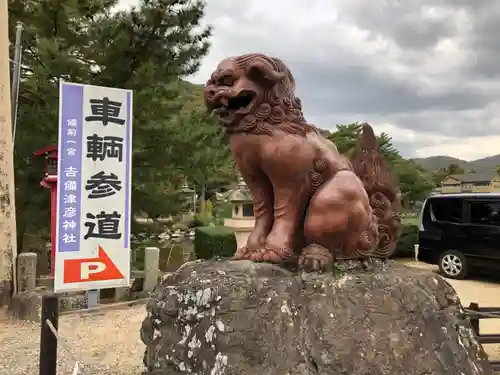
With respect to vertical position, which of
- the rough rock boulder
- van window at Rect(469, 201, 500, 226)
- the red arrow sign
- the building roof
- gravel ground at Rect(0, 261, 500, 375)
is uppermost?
the building roof

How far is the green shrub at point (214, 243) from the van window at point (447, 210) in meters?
4.64

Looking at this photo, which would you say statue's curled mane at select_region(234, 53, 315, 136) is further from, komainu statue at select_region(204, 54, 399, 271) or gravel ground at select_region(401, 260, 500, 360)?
gravel ground at select_region(401, 260, 500, 360)

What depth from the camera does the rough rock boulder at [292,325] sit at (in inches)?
80.1

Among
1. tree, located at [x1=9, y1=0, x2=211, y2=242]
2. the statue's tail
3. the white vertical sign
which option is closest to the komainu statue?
the statue's tail

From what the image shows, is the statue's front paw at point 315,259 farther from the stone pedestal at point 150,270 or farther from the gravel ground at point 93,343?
the stone pedestal at point 150,270

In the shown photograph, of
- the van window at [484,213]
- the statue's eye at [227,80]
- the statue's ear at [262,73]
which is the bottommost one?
the van window at [484,213]

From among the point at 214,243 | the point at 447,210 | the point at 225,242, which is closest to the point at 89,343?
the point at 447,210

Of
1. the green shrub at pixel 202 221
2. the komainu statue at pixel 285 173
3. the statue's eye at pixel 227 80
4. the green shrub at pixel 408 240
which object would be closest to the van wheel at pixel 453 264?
the green shrub at pixel 408 240

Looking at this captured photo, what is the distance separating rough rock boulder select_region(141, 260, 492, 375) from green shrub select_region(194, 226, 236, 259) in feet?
A: 29.2

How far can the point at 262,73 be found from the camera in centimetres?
225

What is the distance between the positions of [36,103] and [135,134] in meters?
1.97

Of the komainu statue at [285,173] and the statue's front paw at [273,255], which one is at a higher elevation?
the komainu statue at [285,173]

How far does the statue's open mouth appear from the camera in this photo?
2.26 meters

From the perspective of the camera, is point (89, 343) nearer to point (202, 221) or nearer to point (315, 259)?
point (315, 259)
